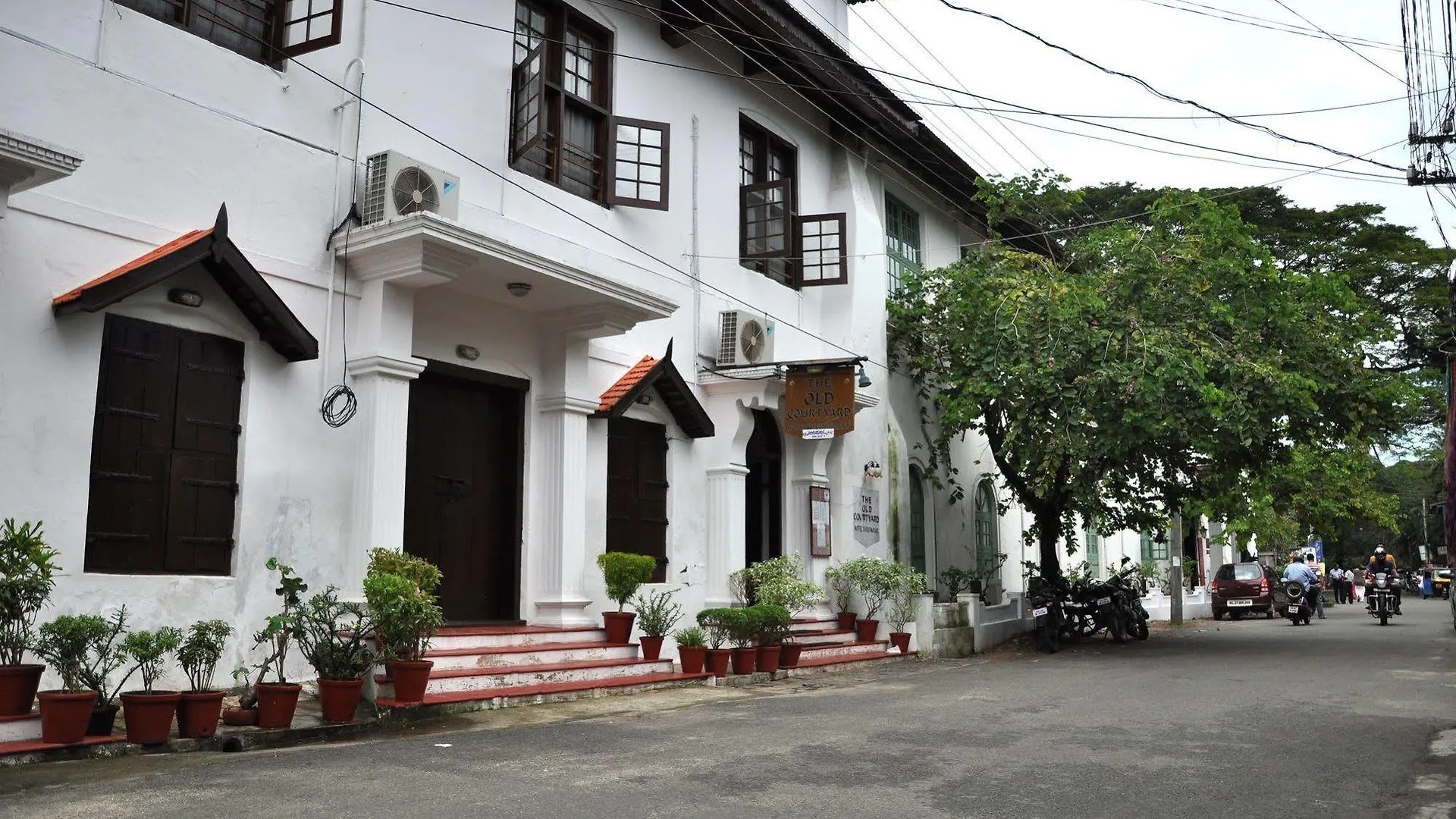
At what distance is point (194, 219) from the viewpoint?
8.47m

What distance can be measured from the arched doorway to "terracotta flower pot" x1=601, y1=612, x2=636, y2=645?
4001mm

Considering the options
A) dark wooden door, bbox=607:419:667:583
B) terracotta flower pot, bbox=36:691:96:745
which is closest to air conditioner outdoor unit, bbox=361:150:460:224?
dark wooden door, bbox=607:419:667:583

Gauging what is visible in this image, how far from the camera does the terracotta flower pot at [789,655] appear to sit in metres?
12.5

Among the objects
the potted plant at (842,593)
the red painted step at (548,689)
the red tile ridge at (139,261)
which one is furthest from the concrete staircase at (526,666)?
the potted plant at (842,593)

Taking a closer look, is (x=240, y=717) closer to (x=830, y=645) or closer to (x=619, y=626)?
(x=619, y=626)

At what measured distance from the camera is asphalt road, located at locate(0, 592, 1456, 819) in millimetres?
5480

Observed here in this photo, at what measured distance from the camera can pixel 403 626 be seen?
8305mm

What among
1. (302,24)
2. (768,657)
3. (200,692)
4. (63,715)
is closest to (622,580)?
(768,657)

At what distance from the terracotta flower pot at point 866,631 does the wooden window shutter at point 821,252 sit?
4501 millimetres

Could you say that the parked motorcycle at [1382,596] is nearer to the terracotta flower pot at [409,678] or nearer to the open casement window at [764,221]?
the open casement window at [764,221]

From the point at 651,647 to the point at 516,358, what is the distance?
3.07 m

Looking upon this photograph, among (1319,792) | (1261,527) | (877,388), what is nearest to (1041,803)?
(1319,792)

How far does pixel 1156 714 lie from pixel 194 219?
8175mm

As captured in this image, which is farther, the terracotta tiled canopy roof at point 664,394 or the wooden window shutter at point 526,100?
the terracotta tiled canopy roof at point 664,394
